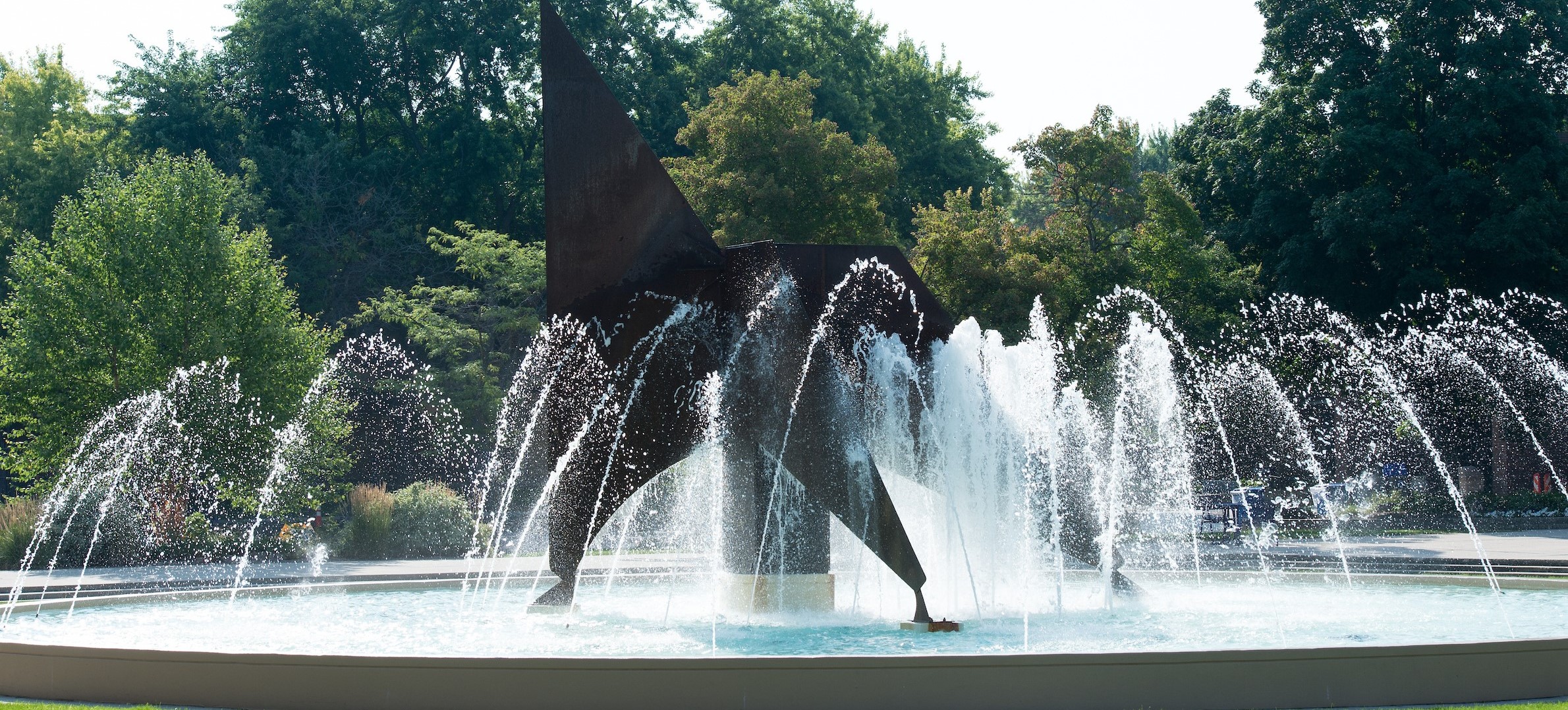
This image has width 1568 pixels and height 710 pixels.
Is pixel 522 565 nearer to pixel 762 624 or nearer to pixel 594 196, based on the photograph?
pixel 762 624

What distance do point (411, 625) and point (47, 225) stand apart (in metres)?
30.1

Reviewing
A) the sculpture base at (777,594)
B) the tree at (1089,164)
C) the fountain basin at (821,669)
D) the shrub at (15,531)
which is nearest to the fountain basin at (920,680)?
the fountain basin at (821,669)

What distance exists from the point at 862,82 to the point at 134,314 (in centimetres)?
2423

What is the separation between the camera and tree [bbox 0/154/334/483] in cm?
2197

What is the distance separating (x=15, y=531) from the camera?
60.9ft

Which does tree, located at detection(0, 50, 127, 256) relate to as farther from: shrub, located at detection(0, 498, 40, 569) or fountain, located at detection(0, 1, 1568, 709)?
fountain, located at detection(0, 1, 1568, 709)

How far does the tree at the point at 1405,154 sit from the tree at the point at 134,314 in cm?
1941

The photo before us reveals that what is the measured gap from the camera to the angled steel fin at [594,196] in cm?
1077

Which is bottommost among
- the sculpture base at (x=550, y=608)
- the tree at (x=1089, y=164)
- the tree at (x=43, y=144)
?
the sculpture base at (x=550, y=608)

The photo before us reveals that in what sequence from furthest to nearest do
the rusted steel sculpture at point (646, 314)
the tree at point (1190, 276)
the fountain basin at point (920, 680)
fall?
1. the tree at point (1190, 276)
2. the rusted steel sculpture at point (646, 314)
3. the fountain basin at point (920, 680)

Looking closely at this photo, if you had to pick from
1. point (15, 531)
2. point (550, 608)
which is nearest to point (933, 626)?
point (550, 608)

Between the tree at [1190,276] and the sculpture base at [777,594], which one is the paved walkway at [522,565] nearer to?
the sculpture base at [777,594]

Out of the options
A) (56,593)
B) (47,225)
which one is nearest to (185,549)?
(56,593)

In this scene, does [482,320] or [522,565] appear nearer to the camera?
[522,565]
